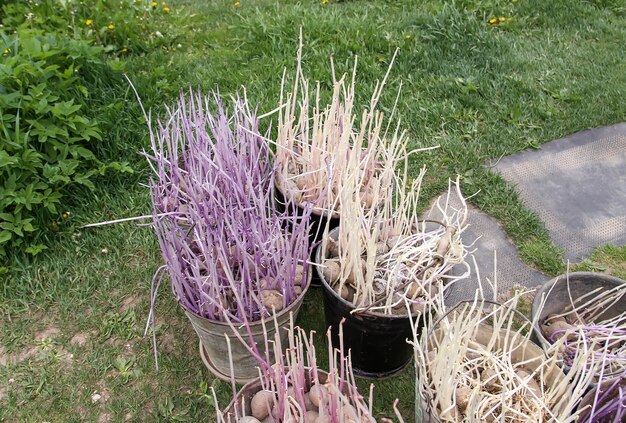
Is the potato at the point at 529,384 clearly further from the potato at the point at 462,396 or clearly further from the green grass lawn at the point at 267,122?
the green grass lawn at the point at 267,122

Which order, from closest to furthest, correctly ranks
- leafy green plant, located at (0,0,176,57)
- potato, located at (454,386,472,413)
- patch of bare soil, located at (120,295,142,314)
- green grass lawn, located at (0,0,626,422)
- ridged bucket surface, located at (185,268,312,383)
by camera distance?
1. potato, located at (454,386,472,413)
2. ridged bucket surface, located at (185,268,312,383)
3. green grass lawn, located at (0,0,626,422)
4. patch of bare soil, located at (120,295,142,314)
5. leafy green plant, located at (0,0,176,57)

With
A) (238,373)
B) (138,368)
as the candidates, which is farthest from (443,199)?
(138,368)

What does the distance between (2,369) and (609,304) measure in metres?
2.89

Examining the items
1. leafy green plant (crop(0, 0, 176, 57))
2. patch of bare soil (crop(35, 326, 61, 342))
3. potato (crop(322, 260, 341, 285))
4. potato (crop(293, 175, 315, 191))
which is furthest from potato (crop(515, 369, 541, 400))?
leafy green plant (crop(0, 0, 176, 57))

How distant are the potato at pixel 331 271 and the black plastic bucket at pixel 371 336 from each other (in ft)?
0.11

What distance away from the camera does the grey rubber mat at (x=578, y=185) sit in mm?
3314

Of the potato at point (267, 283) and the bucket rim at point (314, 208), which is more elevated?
the bucket rim at point (314, 208)

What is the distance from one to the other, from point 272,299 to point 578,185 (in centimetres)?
249

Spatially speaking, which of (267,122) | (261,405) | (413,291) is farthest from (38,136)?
(413,291)

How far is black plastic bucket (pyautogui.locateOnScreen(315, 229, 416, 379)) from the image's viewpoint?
2254 millimetres

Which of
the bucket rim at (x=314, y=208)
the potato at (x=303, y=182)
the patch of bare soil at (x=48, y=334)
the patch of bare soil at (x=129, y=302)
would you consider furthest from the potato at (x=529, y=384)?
the patch of bare soil at (x=48, y=334)

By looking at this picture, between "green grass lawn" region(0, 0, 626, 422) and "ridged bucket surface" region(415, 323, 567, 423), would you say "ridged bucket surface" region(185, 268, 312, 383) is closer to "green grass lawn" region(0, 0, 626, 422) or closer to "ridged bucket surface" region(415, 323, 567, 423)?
"green grass lawn" region(0, 0, 626, 422)

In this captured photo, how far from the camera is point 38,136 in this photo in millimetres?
3182

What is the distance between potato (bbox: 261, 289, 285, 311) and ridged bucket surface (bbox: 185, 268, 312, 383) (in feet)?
0.13
